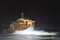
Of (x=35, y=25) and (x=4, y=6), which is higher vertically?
(x=4, y=6)

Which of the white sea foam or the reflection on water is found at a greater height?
the white sea foam

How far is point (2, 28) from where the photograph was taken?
1.20m

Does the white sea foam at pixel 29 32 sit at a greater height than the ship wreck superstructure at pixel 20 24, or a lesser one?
lesser

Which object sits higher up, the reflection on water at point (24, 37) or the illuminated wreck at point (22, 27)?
the illuminated wreck at point (22, 27)

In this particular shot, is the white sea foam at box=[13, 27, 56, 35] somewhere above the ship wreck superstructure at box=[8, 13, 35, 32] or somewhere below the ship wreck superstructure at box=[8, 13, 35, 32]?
below

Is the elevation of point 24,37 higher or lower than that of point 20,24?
lower

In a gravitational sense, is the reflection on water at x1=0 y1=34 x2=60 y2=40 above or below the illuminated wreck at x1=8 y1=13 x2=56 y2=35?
below

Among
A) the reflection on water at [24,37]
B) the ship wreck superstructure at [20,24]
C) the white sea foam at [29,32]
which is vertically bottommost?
the reflection on water at [24,37]

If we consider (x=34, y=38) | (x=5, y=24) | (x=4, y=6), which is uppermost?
(x=4, y=6)

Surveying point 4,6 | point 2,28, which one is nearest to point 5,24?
point 2,28

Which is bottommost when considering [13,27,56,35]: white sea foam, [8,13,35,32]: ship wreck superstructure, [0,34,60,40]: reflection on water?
[0,34,60,40]: reflection on water

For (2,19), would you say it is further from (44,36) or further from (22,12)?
(44,36)

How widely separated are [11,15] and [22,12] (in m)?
0.09

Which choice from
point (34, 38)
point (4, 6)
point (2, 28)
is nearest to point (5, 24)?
point (2, 28)
